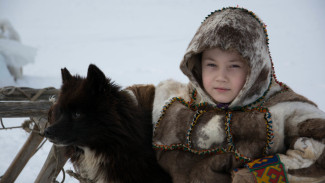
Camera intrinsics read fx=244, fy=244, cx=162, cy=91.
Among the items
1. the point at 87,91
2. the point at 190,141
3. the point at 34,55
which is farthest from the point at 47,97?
the point at 34,55

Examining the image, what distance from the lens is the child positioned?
1180 millimetres

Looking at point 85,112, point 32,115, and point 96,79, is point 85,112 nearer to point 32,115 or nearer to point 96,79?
point 96,79

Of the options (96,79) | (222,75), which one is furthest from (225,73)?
(96,79)

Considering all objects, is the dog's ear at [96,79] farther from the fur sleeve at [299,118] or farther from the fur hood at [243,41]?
the fur sleeve at [299,118]

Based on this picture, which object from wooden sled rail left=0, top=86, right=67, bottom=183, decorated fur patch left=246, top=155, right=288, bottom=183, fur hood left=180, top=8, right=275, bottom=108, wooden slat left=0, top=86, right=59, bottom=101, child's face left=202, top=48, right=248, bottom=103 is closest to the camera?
decorated fur patch left=246, top=155, right=288, bottom=183

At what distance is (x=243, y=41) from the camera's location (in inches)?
51.3

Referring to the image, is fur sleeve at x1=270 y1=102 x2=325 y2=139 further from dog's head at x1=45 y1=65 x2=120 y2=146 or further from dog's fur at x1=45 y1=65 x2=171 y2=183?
dog's head at x1=45 y1=65 x2=120 y2=146

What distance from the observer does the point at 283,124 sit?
50.9 inches

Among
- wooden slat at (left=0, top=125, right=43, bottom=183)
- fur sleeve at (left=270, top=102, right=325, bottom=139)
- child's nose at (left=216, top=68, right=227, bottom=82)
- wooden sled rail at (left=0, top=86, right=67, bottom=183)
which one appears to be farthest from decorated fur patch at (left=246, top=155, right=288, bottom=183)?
wooden slat at (left=0, top=125, right=43, bottom=183)

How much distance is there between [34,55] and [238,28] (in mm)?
10753

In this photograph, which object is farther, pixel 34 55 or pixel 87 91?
pixel 34 55

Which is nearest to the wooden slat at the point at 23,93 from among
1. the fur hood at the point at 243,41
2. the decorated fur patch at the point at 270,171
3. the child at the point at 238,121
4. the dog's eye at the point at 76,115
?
the dog's eye at the point at 76,115

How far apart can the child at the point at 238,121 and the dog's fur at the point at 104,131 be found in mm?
121

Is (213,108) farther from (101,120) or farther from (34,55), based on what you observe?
(34,55)
